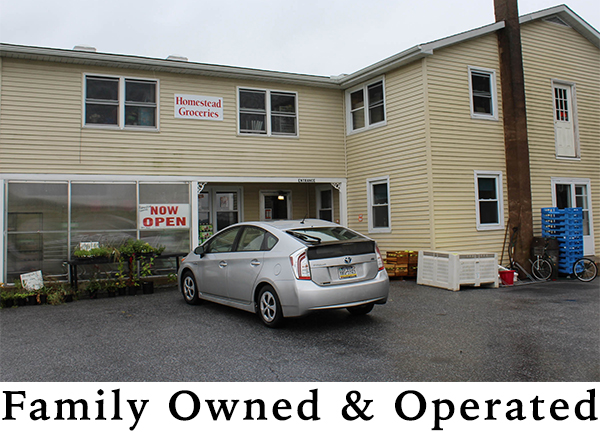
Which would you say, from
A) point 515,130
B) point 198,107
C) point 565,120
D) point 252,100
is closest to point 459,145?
point 515,130

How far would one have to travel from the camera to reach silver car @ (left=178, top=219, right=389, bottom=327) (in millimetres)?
6129

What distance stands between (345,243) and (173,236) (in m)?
6.91

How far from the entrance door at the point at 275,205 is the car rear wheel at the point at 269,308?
822 cm

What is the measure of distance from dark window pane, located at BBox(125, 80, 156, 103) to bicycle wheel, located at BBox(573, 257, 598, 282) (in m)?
11.7

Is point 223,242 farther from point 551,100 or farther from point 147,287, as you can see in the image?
point 551,100

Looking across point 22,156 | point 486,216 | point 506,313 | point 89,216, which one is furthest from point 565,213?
point 22,156

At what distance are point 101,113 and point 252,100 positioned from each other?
404cm

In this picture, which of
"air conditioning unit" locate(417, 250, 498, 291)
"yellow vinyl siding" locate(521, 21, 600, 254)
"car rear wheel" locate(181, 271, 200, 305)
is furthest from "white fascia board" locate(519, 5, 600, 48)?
"car rear wheel" locate(181, 271, 200, 305)

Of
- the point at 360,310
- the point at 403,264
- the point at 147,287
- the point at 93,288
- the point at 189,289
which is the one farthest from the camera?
the point at 403,264

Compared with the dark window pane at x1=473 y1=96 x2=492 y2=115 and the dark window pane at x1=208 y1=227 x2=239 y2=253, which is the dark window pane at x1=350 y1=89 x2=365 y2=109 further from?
the dark window pane at x1=208 y1=227 x2=239 y2=253

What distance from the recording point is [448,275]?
10.2 meters

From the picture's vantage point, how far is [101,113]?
38.4ft

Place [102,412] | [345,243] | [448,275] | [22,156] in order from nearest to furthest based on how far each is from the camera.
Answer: [102,412] < [345,243] < [448,275] < [22,156]

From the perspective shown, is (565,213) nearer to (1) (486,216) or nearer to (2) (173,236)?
(1) (486,216)
